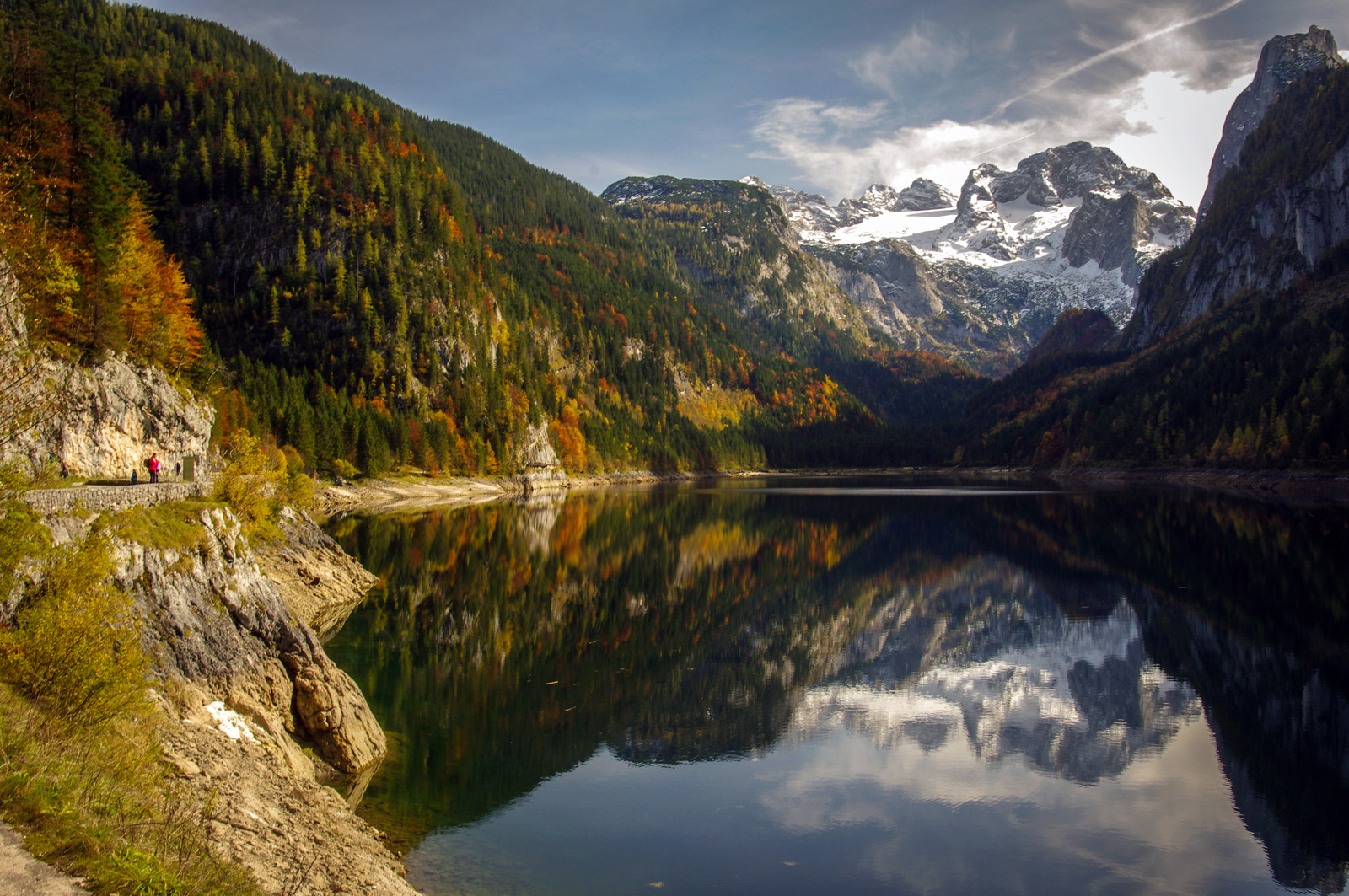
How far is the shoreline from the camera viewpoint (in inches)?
3334

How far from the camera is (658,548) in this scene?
5859 cm

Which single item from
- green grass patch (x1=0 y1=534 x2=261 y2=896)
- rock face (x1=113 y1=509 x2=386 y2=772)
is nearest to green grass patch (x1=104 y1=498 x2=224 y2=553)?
rock face (x1=113 y1=509 x2=386 y2=772)

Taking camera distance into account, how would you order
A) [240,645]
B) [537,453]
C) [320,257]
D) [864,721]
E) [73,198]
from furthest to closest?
[537,453]
[320,257]
[73,198]
[864,721]
[240,645]

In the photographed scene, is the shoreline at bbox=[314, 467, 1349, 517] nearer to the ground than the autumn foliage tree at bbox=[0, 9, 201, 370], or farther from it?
nearer to the ground

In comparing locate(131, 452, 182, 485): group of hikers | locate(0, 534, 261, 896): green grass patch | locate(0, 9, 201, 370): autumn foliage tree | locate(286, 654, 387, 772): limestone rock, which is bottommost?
locate(286, 654, 387, 772): limestone rock

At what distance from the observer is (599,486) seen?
493 ft

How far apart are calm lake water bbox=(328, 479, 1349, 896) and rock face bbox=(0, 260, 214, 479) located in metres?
13.7

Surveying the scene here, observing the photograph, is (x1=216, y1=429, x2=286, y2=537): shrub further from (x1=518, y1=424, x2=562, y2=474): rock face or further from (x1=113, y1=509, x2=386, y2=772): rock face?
(x1=518, y1=424, x2=562, y2=474): rock face

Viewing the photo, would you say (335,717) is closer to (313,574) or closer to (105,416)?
(313,574)

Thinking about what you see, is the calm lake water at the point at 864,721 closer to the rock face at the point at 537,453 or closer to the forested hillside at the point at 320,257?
the forested hillside at the point at 320,257

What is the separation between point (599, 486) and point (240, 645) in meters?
132

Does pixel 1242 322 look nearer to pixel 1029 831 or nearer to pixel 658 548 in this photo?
pixel 658 548

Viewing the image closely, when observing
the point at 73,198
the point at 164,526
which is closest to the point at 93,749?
the point at 164,526

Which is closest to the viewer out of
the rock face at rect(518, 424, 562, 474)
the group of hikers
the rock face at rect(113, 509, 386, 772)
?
the rock face at rect(113, 509, 386, 772)
